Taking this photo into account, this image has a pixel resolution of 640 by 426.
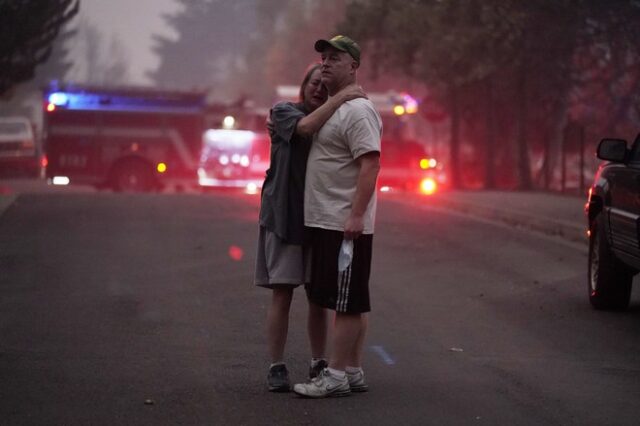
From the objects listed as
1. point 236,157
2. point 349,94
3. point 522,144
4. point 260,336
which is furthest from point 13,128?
point 349,94

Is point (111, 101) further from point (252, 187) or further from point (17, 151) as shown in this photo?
point (17, 151)

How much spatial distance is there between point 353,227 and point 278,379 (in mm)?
1018

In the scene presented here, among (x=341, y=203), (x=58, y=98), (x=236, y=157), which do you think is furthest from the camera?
(x=236, y=157)

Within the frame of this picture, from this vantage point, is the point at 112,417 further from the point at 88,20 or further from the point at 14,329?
the point at 88,20

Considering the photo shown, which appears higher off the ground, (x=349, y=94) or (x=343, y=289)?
(x=349, y=94)

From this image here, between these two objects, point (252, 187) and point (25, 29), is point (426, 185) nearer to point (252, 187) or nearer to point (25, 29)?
point (252, 187)

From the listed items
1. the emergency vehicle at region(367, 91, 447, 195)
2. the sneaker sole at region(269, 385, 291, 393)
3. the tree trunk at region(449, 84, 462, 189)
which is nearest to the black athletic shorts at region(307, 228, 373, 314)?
the sneaker sole at region(269, 385, 291, 393)

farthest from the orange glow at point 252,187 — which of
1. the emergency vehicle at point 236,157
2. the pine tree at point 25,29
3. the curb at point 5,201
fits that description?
the curb at point 5,201

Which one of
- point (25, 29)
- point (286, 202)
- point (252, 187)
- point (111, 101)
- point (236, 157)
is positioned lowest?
point (252, 187)

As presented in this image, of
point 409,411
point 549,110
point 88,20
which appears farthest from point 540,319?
point 88,20

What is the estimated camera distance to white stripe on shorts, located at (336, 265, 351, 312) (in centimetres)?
797

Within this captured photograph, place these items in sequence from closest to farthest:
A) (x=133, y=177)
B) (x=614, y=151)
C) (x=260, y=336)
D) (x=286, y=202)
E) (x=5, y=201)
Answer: (x=286, y=202), (x=260, y=336), (x=614, y=151), (x=5, y=201), (x=133, y=177)

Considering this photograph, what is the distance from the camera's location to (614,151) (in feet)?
38.7

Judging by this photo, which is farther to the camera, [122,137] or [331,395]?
[122,137]
